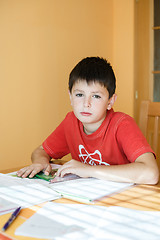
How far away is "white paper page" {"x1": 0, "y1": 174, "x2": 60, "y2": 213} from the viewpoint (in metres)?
0.67

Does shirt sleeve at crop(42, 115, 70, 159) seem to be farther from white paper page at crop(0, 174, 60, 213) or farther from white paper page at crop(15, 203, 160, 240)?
white paper page at crop(15, 203, 160, 240)

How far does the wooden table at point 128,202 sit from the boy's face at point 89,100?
0.41m

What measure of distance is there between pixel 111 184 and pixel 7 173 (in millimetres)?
372

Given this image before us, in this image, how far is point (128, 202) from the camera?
2.18ft

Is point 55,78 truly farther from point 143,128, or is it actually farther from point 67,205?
point 67,205

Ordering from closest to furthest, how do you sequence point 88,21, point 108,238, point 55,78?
point 108,238
point 55,78
point 88,21

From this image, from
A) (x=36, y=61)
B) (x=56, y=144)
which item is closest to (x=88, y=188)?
(x=56, y=144)

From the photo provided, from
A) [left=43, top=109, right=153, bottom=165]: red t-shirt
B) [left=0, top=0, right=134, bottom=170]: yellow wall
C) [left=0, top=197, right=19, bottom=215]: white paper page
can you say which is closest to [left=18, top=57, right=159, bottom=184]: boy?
[left=43, top=109, right=153, bottom=165]: red t-shirt

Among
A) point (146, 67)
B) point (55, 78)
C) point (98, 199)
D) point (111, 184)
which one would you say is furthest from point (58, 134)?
point (146, 67)

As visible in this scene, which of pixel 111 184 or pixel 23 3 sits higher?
pixel 23 3

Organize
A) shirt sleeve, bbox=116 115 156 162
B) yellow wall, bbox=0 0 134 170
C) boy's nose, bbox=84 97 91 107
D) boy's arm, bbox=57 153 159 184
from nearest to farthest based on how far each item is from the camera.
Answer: boy's arm, bbox=57 153 159 184 → shirt sleeve, bbox=116 115 156 162 → boy's nose, bbox=84 97 91 107 → yellow wall, bbox=0 0 134 170

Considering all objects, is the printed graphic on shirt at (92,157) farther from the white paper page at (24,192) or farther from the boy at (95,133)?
the white paper page at (24,192)

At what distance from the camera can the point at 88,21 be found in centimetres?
240

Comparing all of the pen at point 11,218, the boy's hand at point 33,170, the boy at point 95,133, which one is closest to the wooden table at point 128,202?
the pen at point 11,218
